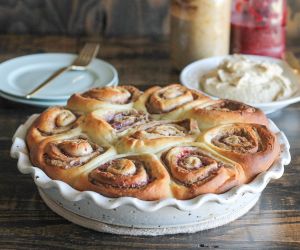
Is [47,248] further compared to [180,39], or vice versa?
[180,39]

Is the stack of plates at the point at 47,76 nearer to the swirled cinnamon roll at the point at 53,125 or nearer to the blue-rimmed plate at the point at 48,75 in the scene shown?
the blue-rimmed plate at the point at 48,75

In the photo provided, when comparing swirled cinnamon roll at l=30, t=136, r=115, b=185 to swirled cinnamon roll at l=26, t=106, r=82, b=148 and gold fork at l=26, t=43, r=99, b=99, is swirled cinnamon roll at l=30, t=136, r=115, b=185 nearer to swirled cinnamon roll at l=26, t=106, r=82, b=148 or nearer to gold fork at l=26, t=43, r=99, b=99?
swirled cinnamon roll at l=26, t=106, r=82, b=148

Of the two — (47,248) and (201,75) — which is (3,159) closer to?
(47,248)

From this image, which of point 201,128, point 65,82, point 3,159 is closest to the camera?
point 201,128

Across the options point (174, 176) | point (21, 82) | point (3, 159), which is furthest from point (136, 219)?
point (21, 82)

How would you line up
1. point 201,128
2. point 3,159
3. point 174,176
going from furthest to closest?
1. point 3,159
2. point 201,128
3. point 174,176

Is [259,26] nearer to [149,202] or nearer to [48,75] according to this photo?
[48,75]

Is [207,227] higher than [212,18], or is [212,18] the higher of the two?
[212,18]

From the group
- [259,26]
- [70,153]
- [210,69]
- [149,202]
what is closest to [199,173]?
[149,202]
